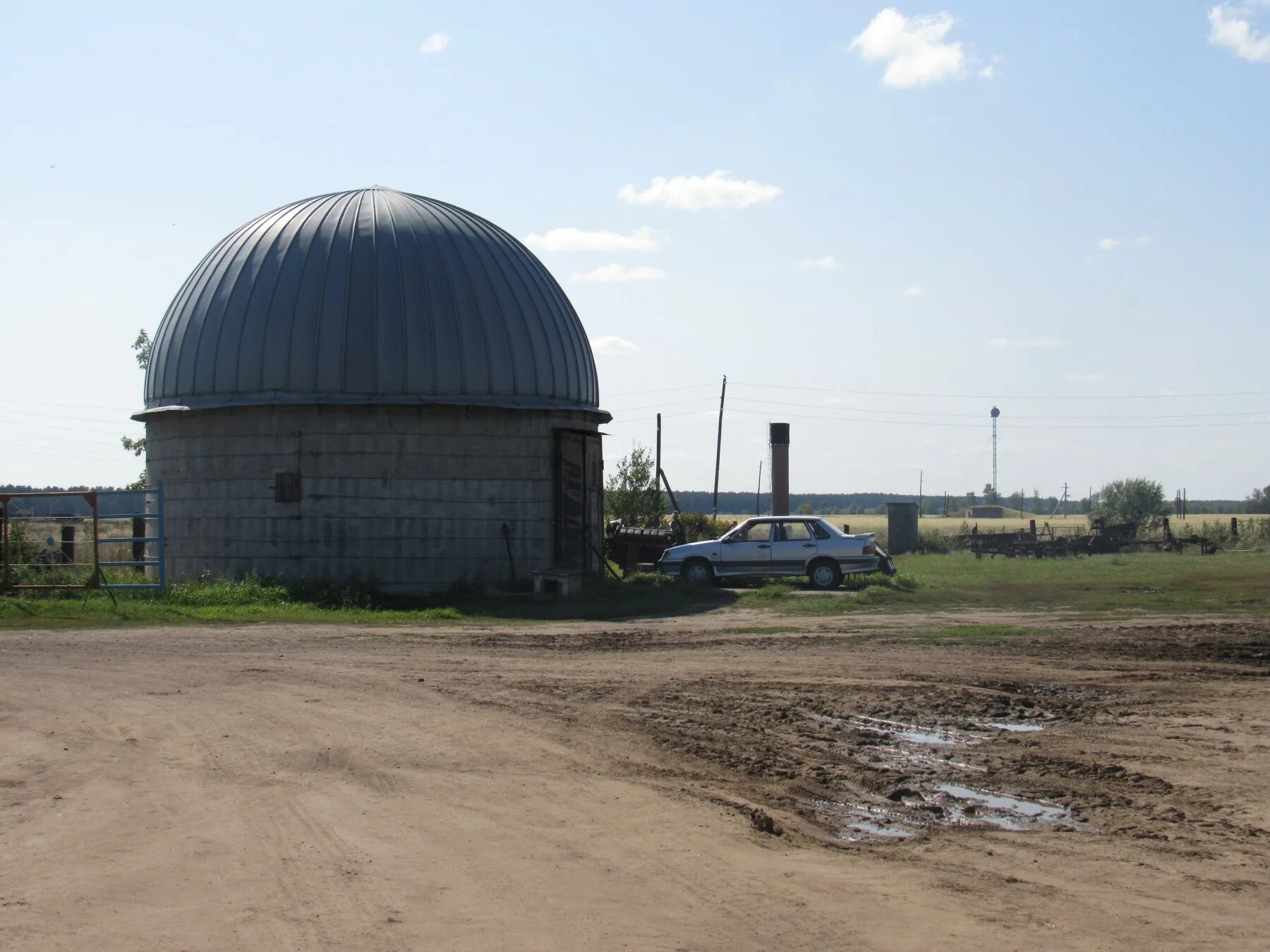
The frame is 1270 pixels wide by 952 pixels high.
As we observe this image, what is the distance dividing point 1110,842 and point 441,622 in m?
13.4

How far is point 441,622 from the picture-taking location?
18797 millimetres

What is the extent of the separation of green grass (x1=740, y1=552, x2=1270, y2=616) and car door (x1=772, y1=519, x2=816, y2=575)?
0.46 meters

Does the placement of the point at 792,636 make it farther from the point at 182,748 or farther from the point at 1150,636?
the point at 182,748

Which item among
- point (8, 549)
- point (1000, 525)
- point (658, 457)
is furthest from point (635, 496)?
point (1000, 525)

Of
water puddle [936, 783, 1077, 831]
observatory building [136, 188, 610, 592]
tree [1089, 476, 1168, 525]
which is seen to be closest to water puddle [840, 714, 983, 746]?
water puddle [936, 783, 1077, 831]

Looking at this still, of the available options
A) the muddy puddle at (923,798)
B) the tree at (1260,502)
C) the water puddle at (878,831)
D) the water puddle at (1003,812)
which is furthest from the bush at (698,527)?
the tree at (1260,502)

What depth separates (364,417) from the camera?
22266 mm

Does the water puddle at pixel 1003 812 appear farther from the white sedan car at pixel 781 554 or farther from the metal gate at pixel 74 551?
the white sedan car at pixel 781 554

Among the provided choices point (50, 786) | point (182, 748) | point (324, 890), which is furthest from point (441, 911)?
point (182, 748)

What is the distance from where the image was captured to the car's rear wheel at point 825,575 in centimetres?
2430

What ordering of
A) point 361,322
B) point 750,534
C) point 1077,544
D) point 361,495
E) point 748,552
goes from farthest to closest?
point 1077,544
point 750,534
point 748,552
point 361,322
point 361,495

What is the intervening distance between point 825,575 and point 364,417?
9621 millimetres

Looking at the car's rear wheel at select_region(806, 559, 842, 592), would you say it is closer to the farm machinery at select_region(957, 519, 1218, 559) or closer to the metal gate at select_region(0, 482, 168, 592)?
the metal gate at select_region(0, 482, 168, 592)

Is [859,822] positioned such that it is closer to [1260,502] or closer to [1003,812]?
[1003,812]
